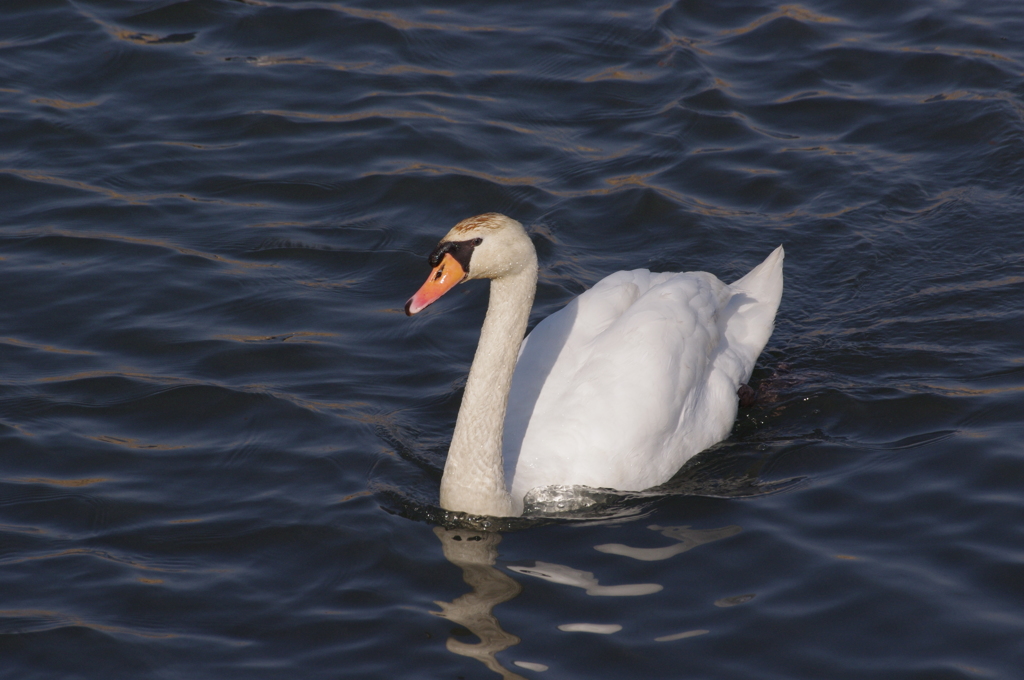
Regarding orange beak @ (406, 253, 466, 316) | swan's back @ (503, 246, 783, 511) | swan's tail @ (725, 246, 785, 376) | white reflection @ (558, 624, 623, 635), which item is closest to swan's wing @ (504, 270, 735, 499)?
swan's back @ (503, 246, 783, 511)

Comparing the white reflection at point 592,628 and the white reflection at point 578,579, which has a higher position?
the white reflection at point 578,579

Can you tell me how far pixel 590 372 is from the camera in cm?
704

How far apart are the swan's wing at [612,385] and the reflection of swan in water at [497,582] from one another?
17.1 inches

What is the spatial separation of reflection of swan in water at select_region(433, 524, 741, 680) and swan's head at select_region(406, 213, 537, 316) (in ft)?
4.39

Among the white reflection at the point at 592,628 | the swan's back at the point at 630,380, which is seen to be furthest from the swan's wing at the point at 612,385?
the white reflection at the point at 592,628

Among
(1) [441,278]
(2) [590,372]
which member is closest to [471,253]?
(1) [441,278]

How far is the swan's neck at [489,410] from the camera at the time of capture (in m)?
6.43

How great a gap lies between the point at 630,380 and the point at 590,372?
253 mm

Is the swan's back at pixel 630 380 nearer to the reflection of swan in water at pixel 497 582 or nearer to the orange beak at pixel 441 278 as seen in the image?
the reflection of swan in water at pixel 497 582

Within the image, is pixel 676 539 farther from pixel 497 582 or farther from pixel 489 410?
pixel 489 410

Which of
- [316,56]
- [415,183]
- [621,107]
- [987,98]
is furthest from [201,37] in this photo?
[987,98]

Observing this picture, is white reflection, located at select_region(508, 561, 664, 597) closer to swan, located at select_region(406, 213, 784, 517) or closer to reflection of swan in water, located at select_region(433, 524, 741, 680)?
reflection of swan in water, located at select_region(433, 524, 741, 680)

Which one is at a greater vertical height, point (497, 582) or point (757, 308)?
point (757, 308)

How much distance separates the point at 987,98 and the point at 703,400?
535 cm
